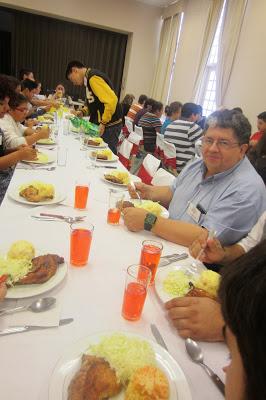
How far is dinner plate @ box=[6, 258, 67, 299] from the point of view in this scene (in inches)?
35.2

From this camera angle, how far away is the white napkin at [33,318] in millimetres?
830

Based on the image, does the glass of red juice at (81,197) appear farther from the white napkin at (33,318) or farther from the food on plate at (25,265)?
the white napkin at (33,318)

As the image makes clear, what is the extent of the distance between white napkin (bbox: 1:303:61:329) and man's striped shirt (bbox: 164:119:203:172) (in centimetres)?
369

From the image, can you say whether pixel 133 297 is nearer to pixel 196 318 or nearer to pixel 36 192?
pixel 196 318

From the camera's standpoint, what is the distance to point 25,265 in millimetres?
988

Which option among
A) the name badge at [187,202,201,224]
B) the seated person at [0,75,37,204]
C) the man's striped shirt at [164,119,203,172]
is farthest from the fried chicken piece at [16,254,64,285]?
the man's striped shirt at [164,119,203,172]

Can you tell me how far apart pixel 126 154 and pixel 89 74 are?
1.50 meters

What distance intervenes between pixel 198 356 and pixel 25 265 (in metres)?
0.60

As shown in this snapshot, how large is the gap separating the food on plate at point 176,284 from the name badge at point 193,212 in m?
0.63

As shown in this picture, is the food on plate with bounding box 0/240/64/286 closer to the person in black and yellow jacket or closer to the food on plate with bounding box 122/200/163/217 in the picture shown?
the food on plate with bounding box 122/200/163/217

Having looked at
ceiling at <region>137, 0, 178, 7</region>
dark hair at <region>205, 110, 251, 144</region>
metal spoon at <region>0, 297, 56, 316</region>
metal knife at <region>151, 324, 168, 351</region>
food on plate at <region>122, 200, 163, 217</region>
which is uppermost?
ceiling at <region>137, 0, 178, 7</region>

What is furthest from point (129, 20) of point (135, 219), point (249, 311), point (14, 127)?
point (249, 311)

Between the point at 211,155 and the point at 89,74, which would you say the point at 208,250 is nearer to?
the point at 211,155

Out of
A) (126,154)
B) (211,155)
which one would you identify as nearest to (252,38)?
(126,154)
